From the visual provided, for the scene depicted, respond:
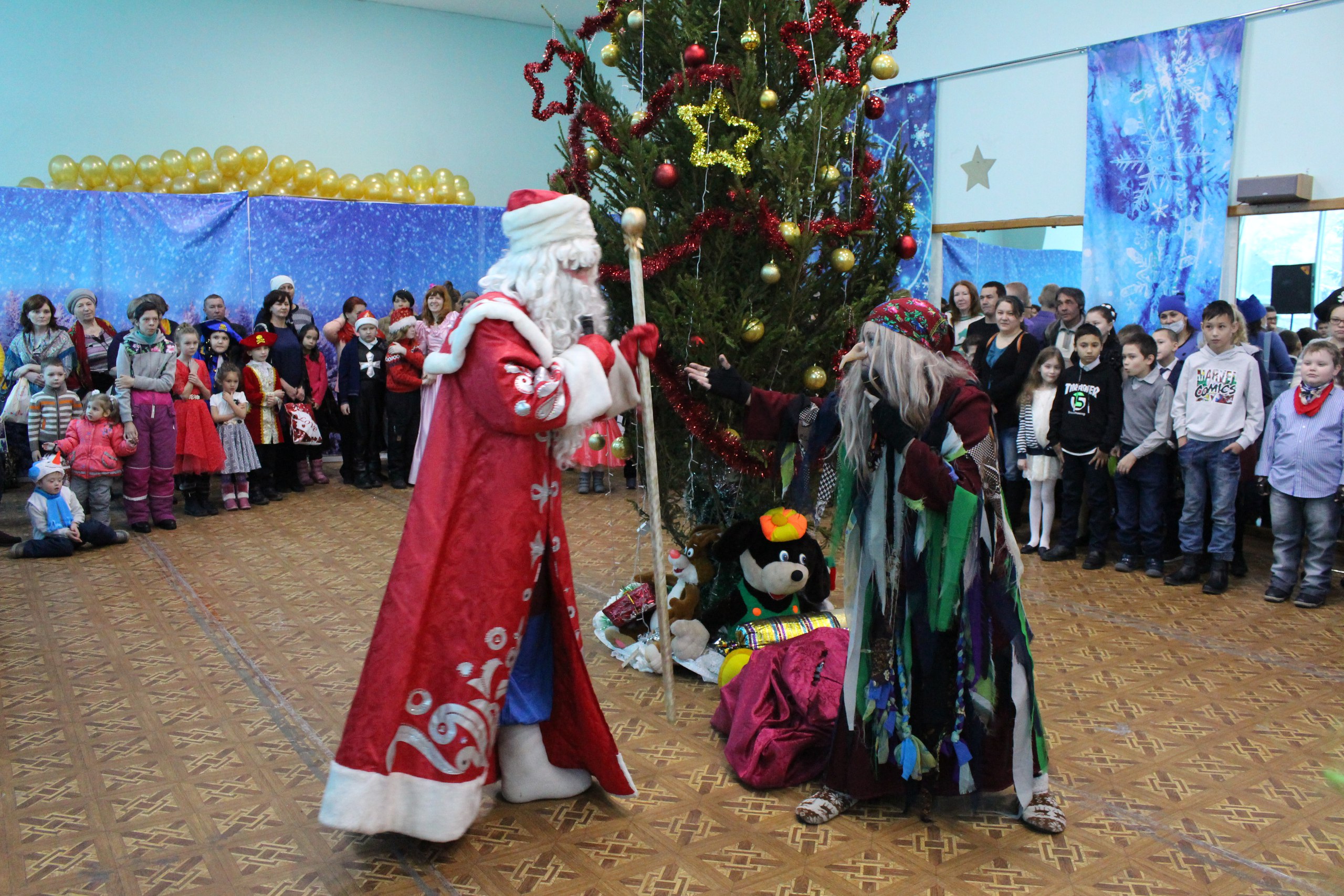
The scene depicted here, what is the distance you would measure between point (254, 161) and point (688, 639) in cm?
868

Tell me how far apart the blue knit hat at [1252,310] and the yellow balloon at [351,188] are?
878 cm

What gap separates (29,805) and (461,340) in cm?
214

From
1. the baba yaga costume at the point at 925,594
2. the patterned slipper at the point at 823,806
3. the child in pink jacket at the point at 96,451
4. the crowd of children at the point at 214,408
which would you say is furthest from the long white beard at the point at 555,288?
the child in pink jacket at the point at 96,451

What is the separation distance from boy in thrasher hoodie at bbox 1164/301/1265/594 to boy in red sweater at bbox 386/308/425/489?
619 centimetres

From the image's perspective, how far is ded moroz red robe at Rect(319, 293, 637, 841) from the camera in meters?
2.80

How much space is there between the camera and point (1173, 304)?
734 cm

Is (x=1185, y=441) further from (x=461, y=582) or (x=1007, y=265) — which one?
(x=461, y=582)

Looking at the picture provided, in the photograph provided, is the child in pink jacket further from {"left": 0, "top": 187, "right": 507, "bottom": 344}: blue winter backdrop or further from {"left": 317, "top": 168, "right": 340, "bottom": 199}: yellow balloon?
{"left": 317, "top": 168, "right": 340, "bottom": 199}: yellow balloon

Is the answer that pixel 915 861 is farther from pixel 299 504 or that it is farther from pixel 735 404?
pixel 299 504

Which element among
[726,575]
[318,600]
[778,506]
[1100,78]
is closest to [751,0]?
[778,506]

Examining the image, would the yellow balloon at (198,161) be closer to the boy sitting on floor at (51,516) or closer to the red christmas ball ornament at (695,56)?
the boy sitting on floor at (51,516)

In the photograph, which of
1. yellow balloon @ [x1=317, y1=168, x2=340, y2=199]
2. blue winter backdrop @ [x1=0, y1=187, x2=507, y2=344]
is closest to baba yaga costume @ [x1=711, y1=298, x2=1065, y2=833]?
blue winter backdrop @ [x1=0, y1=187, x2=507, y2=344]

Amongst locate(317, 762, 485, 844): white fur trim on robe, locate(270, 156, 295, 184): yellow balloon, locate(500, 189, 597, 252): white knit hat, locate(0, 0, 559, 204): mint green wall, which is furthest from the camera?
locate(0, 0, 559, 204): mint green wall

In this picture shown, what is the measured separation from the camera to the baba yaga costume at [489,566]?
2.81m
